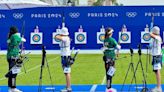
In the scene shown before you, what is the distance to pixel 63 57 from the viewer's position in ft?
36.3

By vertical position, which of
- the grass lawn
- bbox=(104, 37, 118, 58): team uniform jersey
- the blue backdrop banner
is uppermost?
the blue backdrop banner

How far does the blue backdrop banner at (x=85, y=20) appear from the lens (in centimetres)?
2478

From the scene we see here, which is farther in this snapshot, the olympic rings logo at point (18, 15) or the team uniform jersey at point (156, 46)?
the olympic rings logo at point (18, 15)

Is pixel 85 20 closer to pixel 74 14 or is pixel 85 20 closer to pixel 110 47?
pixel 74 14

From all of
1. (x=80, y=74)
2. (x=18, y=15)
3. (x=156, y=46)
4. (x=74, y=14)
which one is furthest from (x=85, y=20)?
(x=156, y=46)

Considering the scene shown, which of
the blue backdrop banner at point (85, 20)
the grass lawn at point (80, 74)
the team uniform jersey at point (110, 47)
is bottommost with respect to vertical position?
the grass lawn at point (80, 74)

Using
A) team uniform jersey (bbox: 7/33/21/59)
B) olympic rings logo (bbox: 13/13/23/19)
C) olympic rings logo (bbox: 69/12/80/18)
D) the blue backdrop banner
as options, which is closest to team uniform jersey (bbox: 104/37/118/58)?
team uniform jersey (bbox: 7/33/21/59)

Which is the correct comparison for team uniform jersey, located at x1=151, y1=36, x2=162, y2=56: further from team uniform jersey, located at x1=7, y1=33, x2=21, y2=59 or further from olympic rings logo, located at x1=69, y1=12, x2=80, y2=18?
olympic rings logo, located at x1=69, y1=12, x2=80, y2=18

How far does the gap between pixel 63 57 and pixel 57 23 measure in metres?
14.1

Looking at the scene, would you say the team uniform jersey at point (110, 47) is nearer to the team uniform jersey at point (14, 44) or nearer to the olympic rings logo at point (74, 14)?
the team uniform jersey at point (14, 44)

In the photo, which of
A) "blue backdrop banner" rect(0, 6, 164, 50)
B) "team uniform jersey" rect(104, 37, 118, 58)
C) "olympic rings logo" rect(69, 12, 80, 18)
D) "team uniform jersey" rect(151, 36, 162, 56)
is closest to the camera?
"team uniform jersey" rect(104, 37, 118, 58)

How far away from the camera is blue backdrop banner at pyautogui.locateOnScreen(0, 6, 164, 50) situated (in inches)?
976

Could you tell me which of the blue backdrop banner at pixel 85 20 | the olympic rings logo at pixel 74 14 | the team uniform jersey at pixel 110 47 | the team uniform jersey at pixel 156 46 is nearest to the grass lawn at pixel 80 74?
the team uniform jersey at pixel 156 46

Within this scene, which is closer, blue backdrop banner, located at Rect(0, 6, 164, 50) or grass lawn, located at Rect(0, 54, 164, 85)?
grass lawn, located at Rect(0, 54, 164, 85)
